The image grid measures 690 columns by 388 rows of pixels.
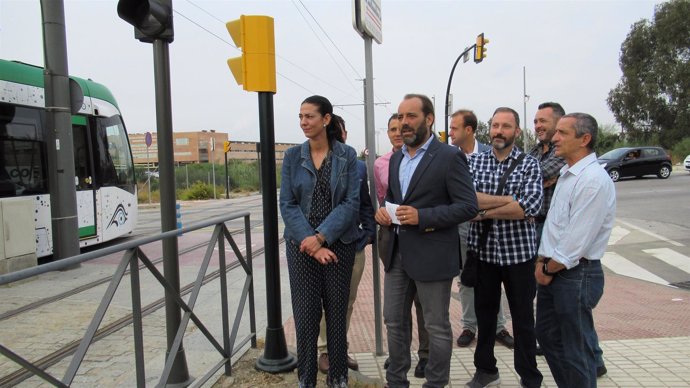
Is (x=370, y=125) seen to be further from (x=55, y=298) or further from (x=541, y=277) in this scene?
(x=55, y=298)

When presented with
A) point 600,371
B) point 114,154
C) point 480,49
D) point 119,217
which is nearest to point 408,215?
point 600,371

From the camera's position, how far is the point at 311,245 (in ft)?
9.96

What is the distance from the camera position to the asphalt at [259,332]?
2.10 m

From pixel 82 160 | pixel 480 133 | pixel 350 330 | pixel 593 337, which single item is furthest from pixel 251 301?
pixel 480 133

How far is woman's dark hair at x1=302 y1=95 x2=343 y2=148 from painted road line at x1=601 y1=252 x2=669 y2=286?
17.8ft

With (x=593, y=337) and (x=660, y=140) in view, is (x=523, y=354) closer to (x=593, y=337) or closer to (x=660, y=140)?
(x=593, y=337)

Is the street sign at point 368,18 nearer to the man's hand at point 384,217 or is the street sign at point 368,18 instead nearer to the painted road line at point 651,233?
the man's hand at point 384,217

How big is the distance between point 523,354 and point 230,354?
211 centimetres

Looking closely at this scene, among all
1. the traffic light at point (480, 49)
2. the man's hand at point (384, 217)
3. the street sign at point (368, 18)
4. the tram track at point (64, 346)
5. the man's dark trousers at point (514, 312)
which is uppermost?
the traffic light at point (480, 49)

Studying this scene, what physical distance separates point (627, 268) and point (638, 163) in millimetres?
19243

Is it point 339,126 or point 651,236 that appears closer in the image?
point 339,126

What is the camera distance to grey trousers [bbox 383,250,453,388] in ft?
9.90

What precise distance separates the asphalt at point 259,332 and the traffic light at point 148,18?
4.70ft

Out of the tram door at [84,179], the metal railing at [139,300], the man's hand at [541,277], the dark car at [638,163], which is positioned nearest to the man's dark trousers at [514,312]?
the man's hand at [541,277]
